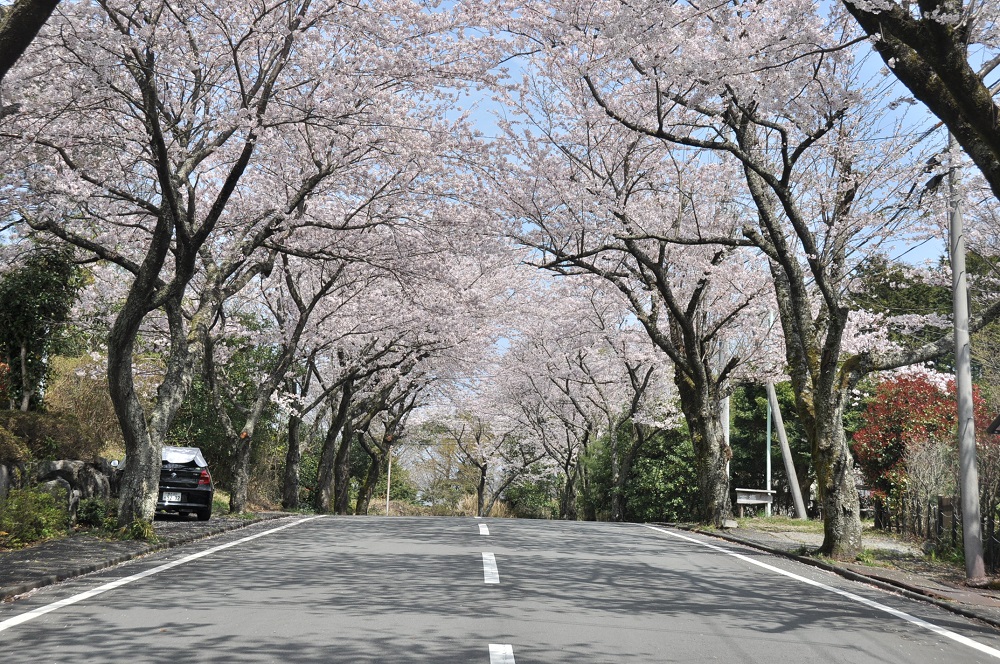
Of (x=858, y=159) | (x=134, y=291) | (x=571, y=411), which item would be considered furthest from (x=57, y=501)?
(x=571, y=411)

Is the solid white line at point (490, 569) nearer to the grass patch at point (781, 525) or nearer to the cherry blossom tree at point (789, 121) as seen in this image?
the cherry blossom tree at point (789, 121)

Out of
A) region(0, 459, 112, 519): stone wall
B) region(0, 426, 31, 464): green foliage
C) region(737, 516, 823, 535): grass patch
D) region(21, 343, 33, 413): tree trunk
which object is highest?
region(21, 343, 33, 413): tree trunk

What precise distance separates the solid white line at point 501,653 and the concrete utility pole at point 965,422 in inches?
287

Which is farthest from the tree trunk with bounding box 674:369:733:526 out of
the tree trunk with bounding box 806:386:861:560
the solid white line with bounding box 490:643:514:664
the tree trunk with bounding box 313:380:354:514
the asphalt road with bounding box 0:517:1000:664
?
the solid white line with bounding box 490:643:514:664

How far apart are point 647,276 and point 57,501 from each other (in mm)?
12883

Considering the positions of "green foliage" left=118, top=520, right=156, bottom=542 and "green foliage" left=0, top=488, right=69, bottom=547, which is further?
"green foliage" left=118, top=520, right=156, bottom=542

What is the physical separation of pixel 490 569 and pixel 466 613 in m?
2.85

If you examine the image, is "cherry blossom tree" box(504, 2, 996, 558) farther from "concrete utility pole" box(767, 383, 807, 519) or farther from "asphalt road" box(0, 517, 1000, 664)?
"concrete utility pole" box(767, 383, 807, 519)

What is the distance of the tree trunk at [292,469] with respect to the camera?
2697 centimetres

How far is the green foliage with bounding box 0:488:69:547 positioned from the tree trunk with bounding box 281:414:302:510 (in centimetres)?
1395

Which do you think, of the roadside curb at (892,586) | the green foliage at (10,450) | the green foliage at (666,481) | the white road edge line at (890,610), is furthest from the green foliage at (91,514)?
the green foliage at (666,481)

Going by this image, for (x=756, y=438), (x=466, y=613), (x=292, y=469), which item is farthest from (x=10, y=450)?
(x=756, y=438)

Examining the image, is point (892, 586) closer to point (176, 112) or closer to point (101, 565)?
point (101, 565)

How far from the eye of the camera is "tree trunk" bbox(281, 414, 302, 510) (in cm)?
2697
